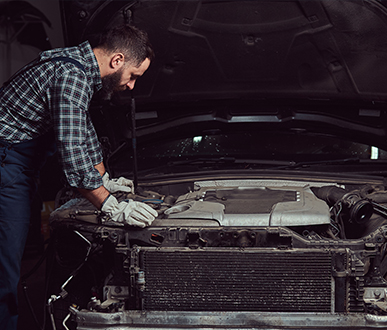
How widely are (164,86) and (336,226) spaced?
1408 millimetres

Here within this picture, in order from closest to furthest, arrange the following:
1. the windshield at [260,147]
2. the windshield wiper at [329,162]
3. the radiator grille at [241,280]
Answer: the radiator grille at [241,280] < the windshield wiper at [329,162] < the windshield at [260,147]

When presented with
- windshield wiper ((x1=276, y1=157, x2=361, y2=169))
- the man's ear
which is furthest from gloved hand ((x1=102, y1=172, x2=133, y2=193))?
windshield wiper ((x1=276, y1=157, x2=361, y2=169))

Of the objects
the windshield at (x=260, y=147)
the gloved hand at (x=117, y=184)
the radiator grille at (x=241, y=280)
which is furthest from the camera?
the windshield at (x=260, y=147)

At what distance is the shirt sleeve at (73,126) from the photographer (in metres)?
1.77

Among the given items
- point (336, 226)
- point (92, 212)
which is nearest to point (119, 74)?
point (92, 212)

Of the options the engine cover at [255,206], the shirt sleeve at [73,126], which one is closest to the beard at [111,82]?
the shirt sleeve at [73,126]

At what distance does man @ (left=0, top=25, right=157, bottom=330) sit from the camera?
5.86 ft

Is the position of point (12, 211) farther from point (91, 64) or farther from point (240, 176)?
point (240, 176)

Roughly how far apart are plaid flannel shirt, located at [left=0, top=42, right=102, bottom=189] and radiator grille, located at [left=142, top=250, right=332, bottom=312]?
0.52 m

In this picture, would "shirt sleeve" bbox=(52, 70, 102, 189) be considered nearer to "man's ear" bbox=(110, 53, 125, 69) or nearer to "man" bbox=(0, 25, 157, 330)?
"man" bbox=(0, 25, 157, 330)

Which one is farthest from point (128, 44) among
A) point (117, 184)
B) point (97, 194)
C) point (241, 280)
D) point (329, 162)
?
point (329, 162)

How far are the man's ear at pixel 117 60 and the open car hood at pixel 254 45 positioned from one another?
0.50 meters

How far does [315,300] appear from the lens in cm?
175

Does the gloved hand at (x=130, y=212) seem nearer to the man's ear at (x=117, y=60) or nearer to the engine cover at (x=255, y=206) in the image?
the engine cover at (x=255, y=206)
